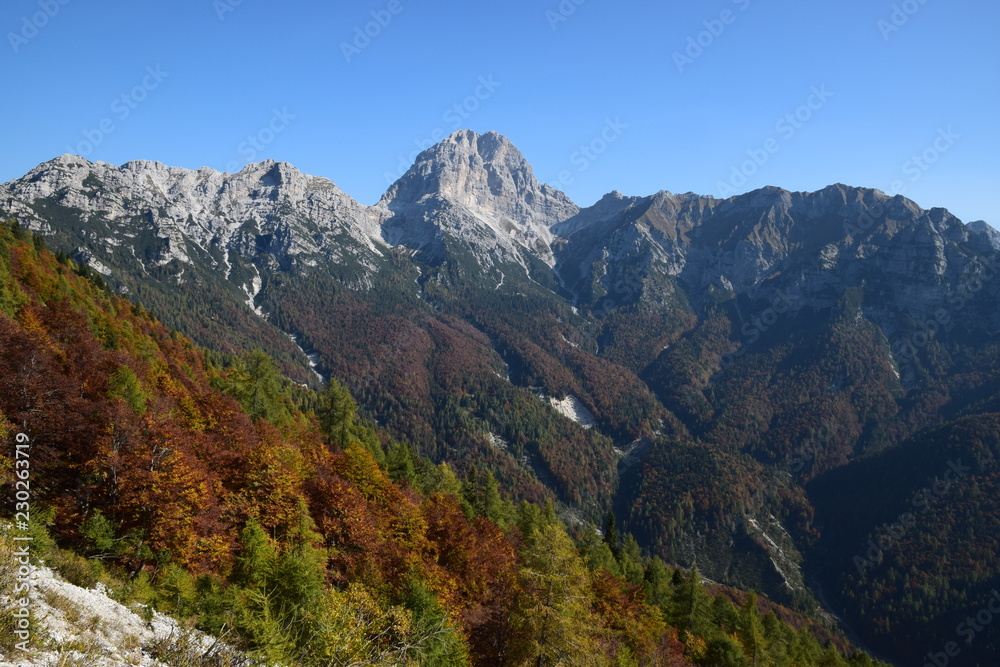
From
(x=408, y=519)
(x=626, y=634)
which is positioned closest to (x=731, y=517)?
(x=626, y=634)

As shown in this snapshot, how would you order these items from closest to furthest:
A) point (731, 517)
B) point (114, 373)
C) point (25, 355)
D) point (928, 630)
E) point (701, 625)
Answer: point (25, 355) → point (114, 373) → point (701, 625) → point (928, 630) → point (731, 517)

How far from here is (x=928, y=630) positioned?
14725cm

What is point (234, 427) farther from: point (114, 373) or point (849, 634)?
point (849, 634)

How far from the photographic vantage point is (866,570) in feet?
571

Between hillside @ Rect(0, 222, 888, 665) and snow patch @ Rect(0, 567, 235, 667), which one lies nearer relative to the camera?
snow patch @ Rect(0, 567, 235, 667)

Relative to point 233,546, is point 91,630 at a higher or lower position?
higher

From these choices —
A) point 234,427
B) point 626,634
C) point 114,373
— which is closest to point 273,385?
point 234,427

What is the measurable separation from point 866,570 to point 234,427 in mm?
221866

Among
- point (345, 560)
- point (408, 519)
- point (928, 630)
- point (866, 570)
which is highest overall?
point (866, 570)

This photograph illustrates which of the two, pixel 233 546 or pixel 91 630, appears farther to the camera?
pixel 233 546

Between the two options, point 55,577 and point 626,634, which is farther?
point 626,634

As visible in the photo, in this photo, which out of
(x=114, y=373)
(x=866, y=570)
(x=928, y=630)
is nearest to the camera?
(x=114, y=373)

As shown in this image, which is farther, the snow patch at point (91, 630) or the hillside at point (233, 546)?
the hillside at point (233, 546)

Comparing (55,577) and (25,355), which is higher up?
(25,355)
